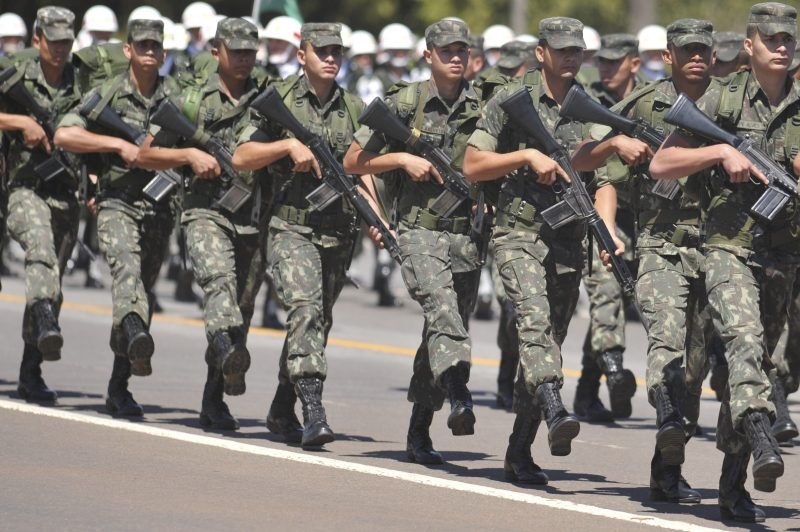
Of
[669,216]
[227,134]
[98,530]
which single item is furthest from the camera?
[227,134]

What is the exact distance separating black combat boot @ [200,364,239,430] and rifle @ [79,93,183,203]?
105 centimetres

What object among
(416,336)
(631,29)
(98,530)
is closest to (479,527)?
(98,530)

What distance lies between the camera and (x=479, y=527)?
317 inches

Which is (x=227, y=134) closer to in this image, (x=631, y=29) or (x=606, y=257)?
(x=606, y=257)

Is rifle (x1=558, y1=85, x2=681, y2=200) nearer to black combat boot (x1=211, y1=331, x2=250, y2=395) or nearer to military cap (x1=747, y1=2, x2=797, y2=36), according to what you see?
military cap (x1=747, y1=2, x2=797, y2=36)

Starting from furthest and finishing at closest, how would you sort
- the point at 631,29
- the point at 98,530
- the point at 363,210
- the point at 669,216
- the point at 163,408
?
the point at 631,29
the point at 163,408
the point at 363,210
the point at 669,216
the point at 98,530

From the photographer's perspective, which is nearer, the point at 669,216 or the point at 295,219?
the point at 669,216

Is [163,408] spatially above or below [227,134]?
below

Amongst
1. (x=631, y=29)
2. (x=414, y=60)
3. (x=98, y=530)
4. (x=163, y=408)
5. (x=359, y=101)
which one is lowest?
(x=98, y=530)

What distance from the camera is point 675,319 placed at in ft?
28.9

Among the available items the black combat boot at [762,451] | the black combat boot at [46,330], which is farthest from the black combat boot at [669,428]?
the black combat boot at [46,330]

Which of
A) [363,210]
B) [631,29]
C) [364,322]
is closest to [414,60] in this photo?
[364,322]

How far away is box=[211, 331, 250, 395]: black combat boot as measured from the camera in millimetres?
10359

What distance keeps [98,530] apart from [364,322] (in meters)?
10.1
